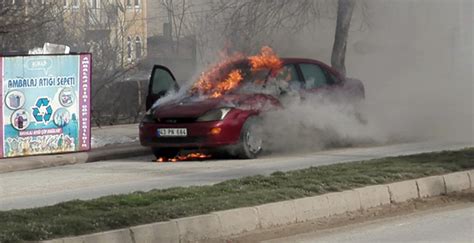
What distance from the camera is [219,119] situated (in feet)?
52.2

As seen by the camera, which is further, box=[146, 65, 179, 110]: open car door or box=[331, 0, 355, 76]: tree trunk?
box=[331, 0, 355, 76]: tree trunk

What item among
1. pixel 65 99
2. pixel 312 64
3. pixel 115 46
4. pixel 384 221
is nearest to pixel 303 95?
pixel 312 64

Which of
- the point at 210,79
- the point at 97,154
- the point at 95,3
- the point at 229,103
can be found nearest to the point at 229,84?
the point at 210,79

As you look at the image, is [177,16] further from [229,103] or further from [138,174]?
[138,174]

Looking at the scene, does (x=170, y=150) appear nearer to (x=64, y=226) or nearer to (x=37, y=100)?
(x=37, y=100)

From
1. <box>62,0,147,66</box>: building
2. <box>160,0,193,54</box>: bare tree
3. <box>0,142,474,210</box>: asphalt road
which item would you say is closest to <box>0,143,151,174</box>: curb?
<box>0,142,474,210</box>: asphalt road

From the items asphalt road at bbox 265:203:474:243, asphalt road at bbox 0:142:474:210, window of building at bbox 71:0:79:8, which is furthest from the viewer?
window of building at bbox 71:0:79:8

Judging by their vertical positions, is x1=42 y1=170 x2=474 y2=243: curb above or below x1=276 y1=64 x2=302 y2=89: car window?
below

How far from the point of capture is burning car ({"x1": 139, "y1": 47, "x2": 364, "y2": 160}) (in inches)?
627

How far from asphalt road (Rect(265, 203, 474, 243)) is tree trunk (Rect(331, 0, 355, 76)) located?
35.7 feet

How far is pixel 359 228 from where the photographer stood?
10.5 m

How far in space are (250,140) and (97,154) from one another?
8.43 ft

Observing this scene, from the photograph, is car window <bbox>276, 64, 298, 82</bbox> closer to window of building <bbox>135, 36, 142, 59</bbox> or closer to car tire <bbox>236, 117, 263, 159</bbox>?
car tire <bbox>236, 117, 263, 159</bbox>

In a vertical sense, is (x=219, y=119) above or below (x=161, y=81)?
below
